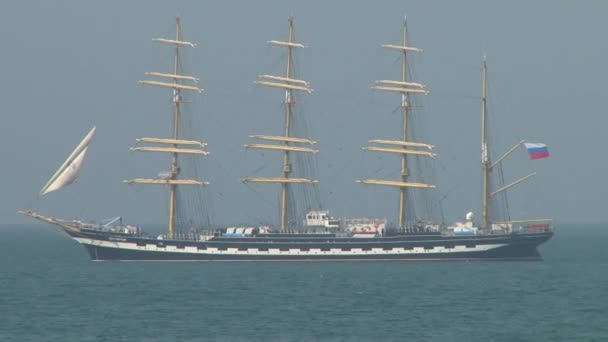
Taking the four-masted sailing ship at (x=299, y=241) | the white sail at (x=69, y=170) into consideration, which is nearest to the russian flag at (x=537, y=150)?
the four-masted sailing ship at (x=299, y=241)

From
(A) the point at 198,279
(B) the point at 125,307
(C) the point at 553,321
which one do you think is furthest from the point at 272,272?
(C) the point at 553,321

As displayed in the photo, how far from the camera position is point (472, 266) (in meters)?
110

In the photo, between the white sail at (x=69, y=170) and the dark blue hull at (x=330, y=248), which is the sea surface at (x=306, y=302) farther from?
the white sail at (x=69, y=170)

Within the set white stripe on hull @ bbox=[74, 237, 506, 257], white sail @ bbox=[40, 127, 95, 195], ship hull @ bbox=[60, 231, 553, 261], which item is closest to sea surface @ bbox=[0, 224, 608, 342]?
ship hull @ bbox=[60, 231, 553, 261]

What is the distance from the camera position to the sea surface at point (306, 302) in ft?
222

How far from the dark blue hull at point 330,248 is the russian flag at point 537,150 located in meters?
7.42

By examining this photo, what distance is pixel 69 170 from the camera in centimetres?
11325

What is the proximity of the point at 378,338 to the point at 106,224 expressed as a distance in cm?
5515

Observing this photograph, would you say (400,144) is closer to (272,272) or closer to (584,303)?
(272,272)

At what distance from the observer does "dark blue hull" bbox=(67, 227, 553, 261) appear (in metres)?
113

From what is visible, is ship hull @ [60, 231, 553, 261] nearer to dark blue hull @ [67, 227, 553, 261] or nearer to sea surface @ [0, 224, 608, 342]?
dark blue hull @ [67, 227, 553, 261]

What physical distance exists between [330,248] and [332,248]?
0.19m

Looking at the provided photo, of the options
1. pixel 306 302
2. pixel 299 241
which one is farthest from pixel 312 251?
pixel 306 302

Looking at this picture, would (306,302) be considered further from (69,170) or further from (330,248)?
(69,170)
